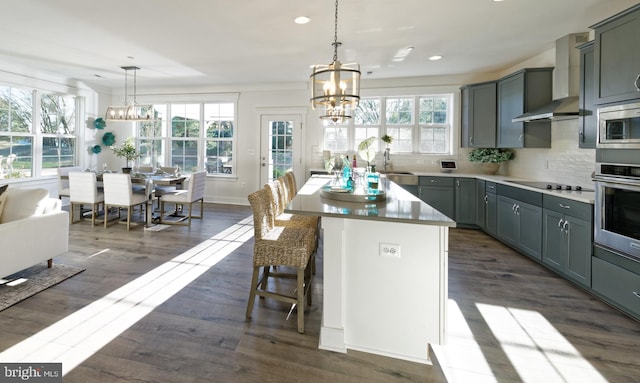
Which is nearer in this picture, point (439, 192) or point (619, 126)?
point (619, 126)

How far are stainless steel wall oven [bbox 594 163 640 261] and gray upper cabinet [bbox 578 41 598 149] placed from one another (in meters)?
0.35

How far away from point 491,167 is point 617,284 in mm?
3391

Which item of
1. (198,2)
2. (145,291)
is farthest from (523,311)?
(198,2)

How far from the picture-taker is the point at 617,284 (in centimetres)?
254

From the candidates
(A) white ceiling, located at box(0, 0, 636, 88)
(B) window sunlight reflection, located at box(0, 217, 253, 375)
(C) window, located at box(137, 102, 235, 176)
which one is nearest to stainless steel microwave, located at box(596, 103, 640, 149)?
(A) white ceiling, located at box(0, 0, 636, 88)

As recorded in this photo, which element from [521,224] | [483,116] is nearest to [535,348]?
[521,224]

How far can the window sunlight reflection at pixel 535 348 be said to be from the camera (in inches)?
71.1

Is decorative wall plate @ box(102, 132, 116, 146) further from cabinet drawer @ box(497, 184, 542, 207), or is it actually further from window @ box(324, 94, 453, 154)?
cabinet drawer @ box(497, 184, 542, 207)

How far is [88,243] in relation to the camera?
4.16 m

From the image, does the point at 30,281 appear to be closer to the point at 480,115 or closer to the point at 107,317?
the point at 107,317

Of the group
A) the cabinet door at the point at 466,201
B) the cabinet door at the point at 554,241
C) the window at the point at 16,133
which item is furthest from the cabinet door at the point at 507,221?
the window at the point at 16,133

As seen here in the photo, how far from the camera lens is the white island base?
6.24 ft

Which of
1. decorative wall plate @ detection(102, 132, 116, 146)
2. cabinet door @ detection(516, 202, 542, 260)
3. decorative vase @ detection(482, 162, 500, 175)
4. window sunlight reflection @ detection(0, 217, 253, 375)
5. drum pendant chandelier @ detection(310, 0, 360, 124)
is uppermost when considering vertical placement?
decorative wall plate @ detection(102, 132, 116, 146)

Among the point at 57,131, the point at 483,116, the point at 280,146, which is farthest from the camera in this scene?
the point at 280,146
